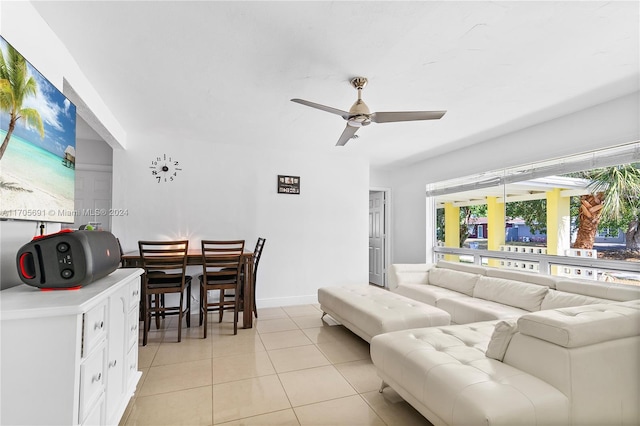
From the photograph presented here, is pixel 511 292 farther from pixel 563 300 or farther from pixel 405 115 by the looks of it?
pixel 405 115

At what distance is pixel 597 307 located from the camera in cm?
183

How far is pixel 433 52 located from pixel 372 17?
0.62 meters

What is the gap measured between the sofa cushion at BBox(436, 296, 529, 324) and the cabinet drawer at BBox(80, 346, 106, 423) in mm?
3077

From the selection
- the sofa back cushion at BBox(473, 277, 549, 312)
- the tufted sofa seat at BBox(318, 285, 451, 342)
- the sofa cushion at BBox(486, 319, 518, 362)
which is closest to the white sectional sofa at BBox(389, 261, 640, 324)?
the sofa back cushion at BBox(473, 277, 549, 312)

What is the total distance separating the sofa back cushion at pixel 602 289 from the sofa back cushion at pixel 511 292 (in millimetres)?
179

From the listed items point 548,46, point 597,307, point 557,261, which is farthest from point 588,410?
point 557,261

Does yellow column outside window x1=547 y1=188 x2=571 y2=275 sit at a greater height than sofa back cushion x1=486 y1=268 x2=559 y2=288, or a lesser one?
greater

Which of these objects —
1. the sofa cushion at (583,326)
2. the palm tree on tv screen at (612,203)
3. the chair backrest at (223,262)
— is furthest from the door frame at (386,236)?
the sofa cushion at (583,326)

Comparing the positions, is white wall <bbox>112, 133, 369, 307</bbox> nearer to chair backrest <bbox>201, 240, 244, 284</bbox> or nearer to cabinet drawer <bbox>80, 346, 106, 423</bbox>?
chair backrest <bbox>201, 240, 244, 284</bbox>

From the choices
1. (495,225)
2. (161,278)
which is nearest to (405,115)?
(495,225)

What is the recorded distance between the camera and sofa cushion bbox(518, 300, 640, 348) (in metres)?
1.46

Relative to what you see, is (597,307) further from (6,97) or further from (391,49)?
(6,97)

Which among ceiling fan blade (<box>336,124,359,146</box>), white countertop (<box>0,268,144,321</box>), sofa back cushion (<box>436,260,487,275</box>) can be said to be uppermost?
ceiling fan blade (<box>336,124,359,146</box>)

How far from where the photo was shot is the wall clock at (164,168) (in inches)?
163
